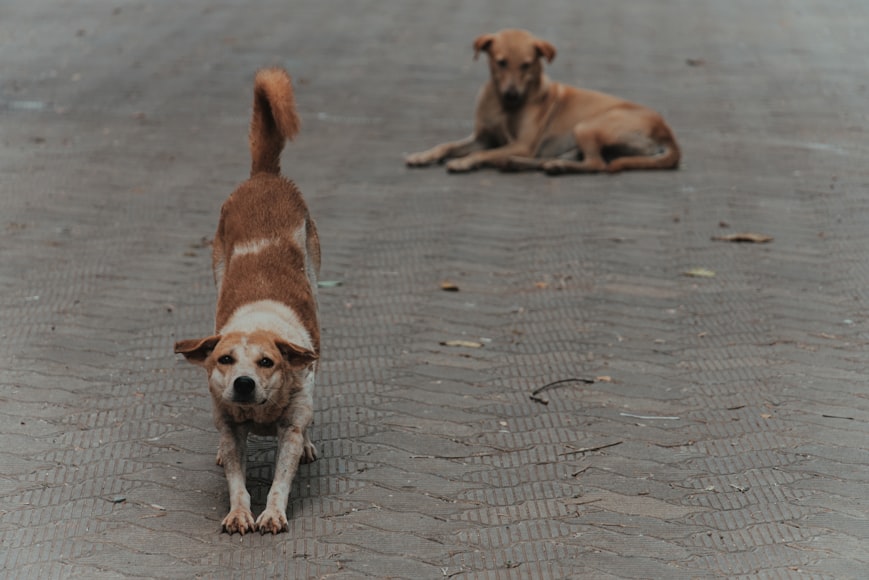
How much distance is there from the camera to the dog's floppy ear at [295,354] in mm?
4262

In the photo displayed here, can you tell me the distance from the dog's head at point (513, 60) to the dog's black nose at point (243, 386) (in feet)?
19.2

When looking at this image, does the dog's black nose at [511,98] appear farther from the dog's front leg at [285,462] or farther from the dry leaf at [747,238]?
the dog's front leg at [285,462]

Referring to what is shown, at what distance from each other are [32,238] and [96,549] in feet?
12.8

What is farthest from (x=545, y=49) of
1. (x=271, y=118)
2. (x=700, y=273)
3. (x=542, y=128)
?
(x=271, y=118)

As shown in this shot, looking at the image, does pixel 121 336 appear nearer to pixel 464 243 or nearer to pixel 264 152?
pixel 264 152

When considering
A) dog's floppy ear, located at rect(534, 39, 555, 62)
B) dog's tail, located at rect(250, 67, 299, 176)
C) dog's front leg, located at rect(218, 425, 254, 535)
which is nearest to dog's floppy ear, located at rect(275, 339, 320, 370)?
dog's front leg, located at rect(218, 425, 254, 535)

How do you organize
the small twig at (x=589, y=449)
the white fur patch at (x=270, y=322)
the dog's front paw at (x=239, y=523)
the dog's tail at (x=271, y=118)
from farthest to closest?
the dog's tail at (x=271, y=118), the small twig at (x=589, y=449), the white fur patch at (x=270, y=322), the dog's front paw at (x=239, y=523)

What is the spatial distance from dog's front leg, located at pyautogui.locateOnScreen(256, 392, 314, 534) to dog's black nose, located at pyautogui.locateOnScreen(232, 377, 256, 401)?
0.98 feet

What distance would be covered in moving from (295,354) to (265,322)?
28 centimetres

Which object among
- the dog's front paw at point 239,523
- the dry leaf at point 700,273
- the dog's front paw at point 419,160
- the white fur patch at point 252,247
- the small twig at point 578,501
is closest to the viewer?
the dog's front paw at point 239,523

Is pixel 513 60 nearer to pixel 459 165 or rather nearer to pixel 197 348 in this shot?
pixel 459 165

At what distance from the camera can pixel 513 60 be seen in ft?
31.3

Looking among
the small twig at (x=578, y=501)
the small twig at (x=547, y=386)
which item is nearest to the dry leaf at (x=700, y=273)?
the small twig at (x=547, y=386)

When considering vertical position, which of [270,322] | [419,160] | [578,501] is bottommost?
[419,160]
